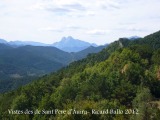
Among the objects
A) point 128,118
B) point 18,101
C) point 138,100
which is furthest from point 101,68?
point 128,118

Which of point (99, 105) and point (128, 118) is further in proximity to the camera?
point (99, 105)

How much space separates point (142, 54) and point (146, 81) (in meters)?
38.0

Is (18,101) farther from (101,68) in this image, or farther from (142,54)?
(142,54)

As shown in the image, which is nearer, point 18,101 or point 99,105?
point 99,105

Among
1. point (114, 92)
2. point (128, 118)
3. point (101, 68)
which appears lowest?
point (128, 118)

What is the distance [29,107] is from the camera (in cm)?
11444

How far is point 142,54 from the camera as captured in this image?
474 ft

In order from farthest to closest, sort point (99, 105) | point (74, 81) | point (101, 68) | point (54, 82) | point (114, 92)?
point (54, 82) → point (101, 68) → point (74, 81) → point (114, 92) → point (99, 105)

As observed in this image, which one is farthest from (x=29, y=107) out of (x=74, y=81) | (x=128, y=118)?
(x=128, y=118)

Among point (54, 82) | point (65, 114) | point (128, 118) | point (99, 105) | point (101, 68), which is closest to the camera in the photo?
point (65, 114)

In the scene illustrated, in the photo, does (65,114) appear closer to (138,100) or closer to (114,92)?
(138,100)

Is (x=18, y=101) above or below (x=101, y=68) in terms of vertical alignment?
below

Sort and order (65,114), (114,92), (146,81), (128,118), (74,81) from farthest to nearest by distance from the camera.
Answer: (74,81)
(146,81)
(114,92)
(128,118)
(65,114)

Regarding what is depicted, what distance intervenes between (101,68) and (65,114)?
83538 mm
